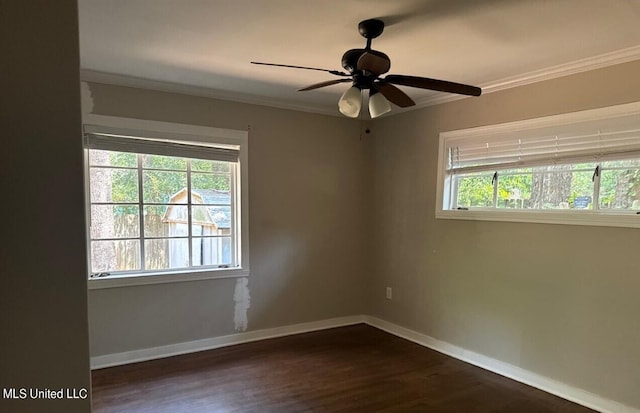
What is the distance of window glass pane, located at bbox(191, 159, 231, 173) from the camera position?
11.9ft

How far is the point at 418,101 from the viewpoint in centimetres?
378

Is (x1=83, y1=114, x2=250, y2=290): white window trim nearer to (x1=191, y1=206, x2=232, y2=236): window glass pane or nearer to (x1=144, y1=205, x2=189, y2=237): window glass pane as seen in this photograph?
(x1=191, y1=206, x2=232, y2=236): window glass pane

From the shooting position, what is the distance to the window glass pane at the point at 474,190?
340cm

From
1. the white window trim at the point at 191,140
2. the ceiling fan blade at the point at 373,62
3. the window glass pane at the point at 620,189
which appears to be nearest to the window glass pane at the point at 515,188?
the window glass pane at the point at 620,189

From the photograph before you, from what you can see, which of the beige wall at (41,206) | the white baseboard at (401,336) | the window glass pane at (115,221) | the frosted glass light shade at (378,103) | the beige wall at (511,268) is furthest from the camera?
the window glass pane at (115,221)

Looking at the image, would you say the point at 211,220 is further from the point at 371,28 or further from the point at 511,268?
the point at 511,268

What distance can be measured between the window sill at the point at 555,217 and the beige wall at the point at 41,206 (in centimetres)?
299

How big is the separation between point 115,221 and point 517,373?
3.50 m

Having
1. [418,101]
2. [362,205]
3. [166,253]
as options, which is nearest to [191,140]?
[166,253]

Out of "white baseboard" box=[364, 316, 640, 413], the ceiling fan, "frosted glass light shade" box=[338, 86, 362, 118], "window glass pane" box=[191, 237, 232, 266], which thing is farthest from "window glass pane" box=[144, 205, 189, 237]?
"white baseboard" box=[364, 316, 640, 413]

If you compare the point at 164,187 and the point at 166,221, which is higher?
the point at 164,187

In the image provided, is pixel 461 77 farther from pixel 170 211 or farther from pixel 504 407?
pixel 170 211

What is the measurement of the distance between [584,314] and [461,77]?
1.94 meters

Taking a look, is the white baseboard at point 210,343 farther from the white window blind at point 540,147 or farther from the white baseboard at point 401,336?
the white window blind at point 540,147
